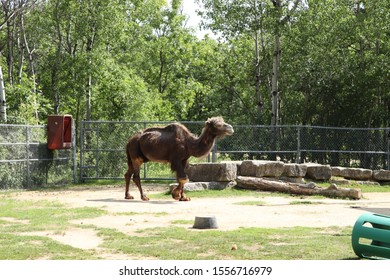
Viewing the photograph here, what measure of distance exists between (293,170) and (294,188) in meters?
2.45

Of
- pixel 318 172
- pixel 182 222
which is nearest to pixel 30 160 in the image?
pixel 318 172

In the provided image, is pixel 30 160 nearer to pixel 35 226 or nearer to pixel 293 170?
pixel 293 170

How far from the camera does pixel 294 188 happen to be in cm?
1792

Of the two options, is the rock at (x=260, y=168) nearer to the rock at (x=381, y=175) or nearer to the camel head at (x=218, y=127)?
the camel head at (x=218, y=127)

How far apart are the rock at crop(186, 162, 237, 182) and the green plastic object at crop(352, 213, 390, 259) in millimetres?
10526

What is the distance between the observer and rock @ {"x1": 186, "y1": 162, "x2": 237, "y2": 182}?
18953 millimetres

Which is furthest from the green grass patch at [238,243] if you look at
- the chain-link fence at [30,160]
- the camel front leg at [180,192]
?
the chain-link fence at [30,160]

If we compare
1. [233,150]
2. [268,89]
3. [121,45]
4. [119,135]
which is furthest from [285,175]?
[121,45]

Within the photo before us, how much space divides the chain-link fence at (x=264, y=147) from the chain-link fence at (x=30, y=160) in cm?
74

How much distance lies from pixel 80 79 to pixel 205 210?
17001mm

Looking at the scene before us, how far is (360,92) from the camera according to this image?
96.7ft

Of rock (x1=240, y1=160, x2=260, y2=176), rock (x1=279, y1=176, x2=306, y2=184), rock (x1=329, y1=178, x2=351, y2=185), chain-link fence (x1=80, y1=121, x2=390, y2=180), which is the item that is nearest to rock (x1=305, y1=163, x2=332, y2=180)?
rock (x1=329, y1=178, x2=351, y2=185)

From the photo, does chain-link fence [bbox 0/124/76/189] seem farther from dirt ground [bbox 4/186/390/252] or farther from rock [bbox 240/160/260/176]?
rock [bbox 240/160/260/176]

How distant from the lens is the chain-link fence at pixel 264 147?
23.1 meters
